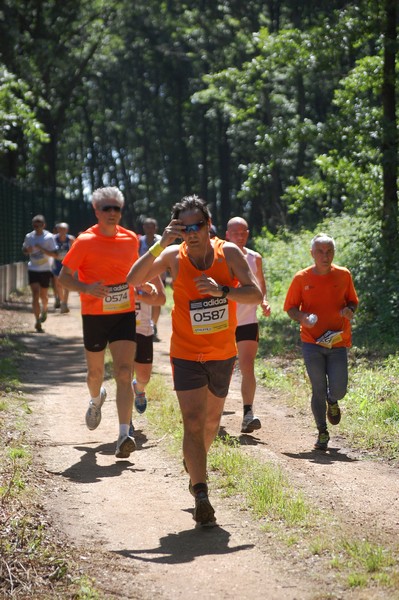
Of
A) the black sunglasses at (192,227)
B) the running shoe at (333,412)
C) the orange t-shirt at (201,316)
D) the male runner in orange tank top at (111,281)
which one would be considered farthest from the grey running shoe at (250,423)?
the black sunglasses at (192,227)

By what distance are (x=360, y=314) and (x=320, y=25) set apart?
5.21 meters

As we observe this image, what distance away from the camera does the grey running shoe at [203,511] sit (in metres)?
6.78

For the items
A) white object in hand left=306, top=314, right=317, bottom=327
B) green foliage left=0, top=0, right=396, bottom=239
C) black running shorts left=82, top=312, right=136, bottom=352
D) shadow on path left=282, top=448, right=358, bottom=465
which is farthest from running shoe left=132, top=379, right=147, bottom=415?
green foliage left=0, top=0, right=396, bottom=239

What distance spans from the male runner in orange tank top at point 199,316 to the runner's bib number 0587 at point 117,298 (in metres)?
2.10

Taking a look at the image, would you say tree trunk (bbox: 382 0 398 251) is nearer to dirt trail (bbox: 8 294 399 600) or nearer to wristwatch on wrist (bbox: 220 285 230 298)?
dirt trail (bbox: 8 294 399 600)

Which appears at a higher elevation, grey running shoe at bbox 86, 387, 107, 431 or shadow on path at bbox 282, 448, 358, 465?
grey running shoe at bbox 86, 387, 107, 431

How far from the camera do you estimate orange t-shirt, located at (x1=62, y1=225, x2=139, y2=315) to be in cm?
912

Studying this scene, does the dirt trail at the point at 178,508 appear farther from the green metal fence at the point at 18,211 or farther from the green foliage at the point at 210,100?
the green metal fence at the point at 18,211

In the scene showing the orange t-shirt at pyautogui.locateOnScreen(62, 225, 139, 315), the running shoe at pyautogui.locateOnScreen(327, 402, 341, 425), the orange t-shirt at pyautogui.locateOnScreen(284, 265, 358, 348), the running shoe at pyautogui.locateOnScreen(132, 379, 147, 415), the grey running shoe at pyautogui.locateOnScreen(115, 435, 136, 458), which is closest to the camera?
the grey running shoe at pyautogui.locateOnScreen(115, 435, 136, 458)

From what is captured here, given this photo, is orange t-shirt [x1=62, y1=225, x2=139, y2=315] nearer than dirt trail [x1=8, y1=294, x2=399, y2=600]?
No

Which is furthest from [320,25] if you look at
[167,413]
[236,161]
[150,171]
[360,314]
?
[150,171]

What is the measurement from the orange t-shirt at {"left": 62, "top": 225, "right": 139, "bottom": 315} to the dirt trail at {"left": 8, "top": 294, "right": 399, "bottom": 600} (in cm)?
133

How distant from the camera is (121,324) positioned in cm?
923

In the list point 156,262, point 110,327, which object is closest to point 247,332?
point 110,327
